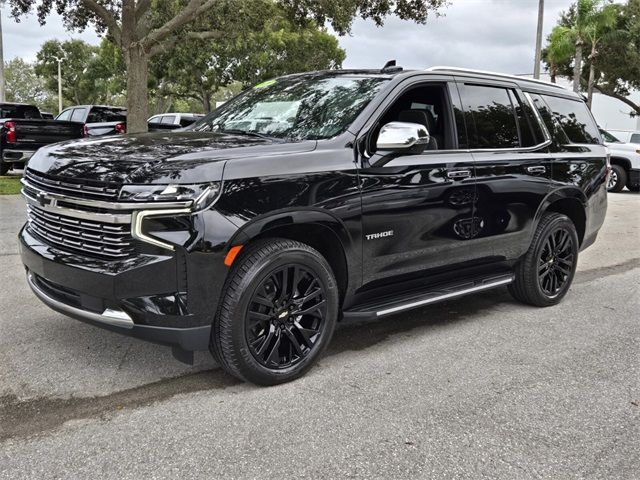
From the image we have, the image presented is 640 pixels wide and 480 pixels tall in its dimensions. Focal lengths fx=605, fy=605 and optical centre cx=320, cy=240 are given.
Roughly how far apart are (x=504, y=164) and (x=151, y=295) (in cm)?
296

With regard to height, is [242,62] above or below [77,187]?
above

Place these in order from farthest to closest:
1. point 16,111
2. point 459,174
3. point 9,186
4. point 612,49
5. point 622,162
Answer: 1. point 612,49
2. point 16,111
3. point 622,162
4. point 9,186
5. point 459,174

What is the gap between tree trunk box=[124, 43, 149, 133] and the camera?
14102mm

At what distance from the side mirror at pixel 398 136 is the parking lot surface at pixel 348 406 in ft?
4.66

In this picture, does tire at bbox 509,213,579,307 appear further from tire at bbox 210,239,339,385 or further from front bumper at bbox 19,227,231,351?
front bumper at bbox 19,227,231,351

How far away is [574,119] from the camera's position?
570 cm

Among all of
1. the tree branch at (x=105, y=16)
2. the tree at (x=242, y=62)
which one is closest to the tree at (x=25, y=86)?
the tree at (x=242, y=62)

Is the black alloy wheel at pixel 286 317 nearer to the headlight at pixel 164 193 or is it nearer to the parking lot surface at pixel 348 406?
the parking lot surface at pixel 348 406

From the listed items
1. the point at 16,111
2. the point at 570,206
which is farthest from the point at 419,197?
the point at 16,111

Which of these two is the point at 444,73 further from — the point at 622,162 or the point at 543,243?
the point at 622,162

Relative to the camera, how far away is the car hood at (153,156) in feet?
10.1

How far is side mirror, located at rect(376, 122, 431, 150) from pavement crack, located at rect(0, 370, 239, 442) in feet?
5.66

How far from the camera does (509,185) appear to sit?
4.78 metres

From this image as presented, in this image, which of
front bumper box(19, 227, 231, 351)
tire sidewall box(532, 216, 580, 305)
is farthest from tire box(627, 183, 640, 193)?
front bumper box(19, 227, 231, 351)
